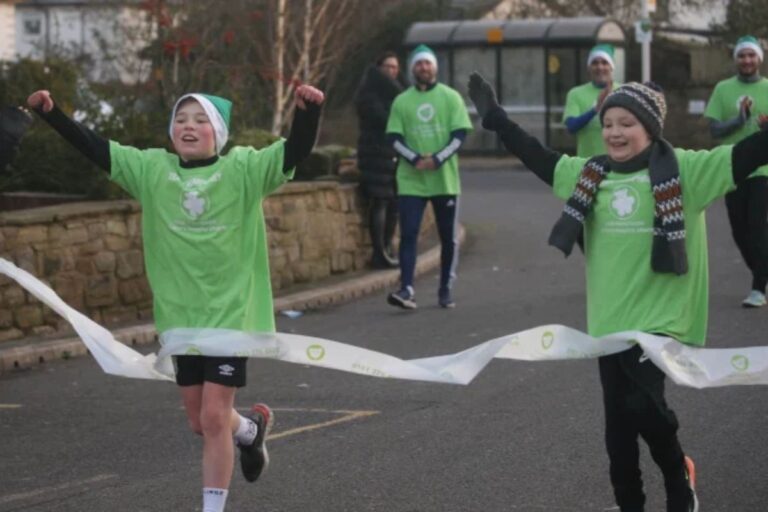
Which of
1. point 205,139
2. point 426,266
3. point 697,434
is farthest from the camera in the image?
point 426,266

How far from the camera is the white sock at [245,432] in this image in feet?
24.2

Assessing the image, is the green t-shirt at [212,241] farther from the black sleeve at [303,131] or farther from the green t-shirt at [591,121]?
the green t-shirt at [591,121]

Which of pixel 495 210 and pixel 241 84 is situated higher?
pixel 241 84

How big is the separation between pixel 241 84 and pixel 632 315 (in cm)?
1950

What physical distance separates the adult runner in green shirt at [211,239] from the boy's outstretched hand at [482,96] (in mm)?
637

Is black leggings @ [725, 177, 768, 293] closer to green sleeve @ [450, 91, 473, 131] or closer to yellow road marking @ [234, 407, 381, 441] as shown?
green sleeve @ [450, 91, 473, 131]

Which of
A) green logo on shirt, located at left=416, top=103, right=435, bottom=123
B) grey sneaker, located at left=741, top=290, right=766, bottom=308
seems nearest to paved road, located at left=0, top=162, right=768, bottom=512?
grey sneaker, located at left=741, top=290, right=766, bottom=308

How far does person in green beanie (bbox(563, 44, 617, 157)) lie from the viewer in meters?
13.6

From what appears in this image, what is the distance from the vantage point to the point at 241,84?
2552 cm

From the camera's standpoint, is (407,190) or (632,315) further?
(407,190)

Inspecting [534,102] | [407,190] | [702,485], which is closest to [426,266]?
[407,190]

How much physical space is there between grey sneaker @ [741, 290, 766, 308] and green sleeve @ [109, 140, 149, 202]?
7.30 m

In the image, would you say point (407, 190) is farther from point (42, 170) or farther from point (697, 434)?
point (697, 434)

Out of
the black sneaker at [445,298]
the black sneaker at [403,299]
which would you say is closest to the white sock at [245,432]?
the black sneaker at [403,299]
